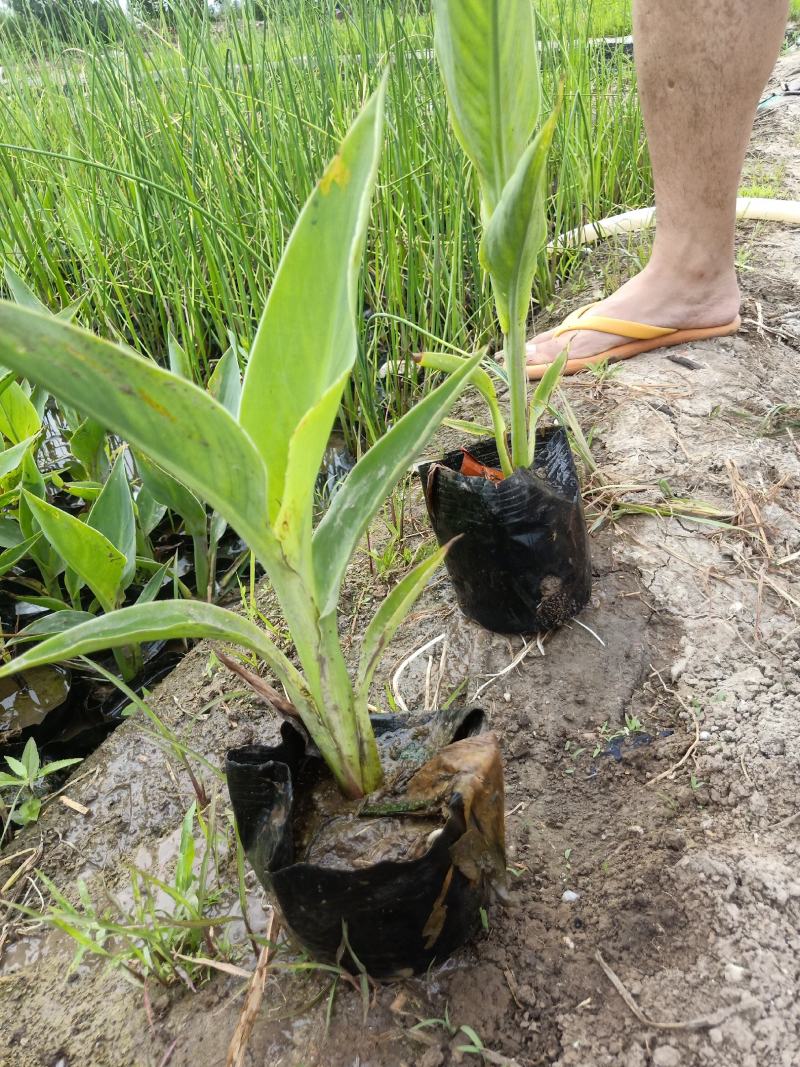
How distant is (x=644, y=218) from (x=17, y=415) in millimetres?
1714

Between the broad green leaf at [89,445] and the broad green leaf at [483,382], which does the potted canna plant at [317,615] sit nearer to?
the broad green leaf at [483,382]

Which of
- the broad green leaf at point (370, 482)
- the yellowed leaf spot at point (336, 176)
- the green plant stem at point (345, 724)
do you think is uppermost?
the yellowed leaf spot at point (336, 176)

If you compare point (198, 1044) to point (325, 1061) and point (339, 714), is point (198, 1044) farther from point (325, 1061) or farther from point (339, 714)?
point (339, 714)

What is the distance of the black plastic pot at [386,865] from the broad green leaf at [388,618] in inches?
4.0

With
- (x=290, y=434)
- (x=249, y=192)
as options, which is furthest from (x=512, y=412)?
(x=249, y=192)

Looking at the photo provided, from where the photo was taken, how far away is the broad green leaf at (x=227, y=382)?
1.27 m

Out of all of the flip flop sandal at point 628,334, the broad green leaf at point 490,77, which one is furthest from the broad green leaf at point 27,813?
the flip flop sandal at point 628,334

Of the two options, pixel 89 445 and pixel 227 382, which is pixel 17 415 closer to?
pixel 89 445

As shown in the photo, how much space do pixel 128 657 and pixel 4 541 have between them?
0.87 ft

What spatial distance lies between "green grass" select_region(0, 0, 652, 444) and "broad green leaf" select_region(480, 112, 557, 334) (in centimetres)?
59

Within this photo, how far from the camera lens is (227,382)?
129cm

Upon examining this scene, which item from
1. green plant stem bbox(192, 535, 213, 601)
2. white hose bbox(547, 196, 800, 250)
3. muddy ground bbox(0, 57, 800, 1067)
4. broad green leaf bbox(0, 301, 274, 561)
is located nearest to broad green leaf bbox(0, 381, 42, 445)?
green plant stem bbox(192, 535, 213, 601)

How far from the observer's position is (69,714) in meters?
1.27

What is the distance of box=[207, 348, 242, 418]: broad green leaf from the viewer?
1272 mm
